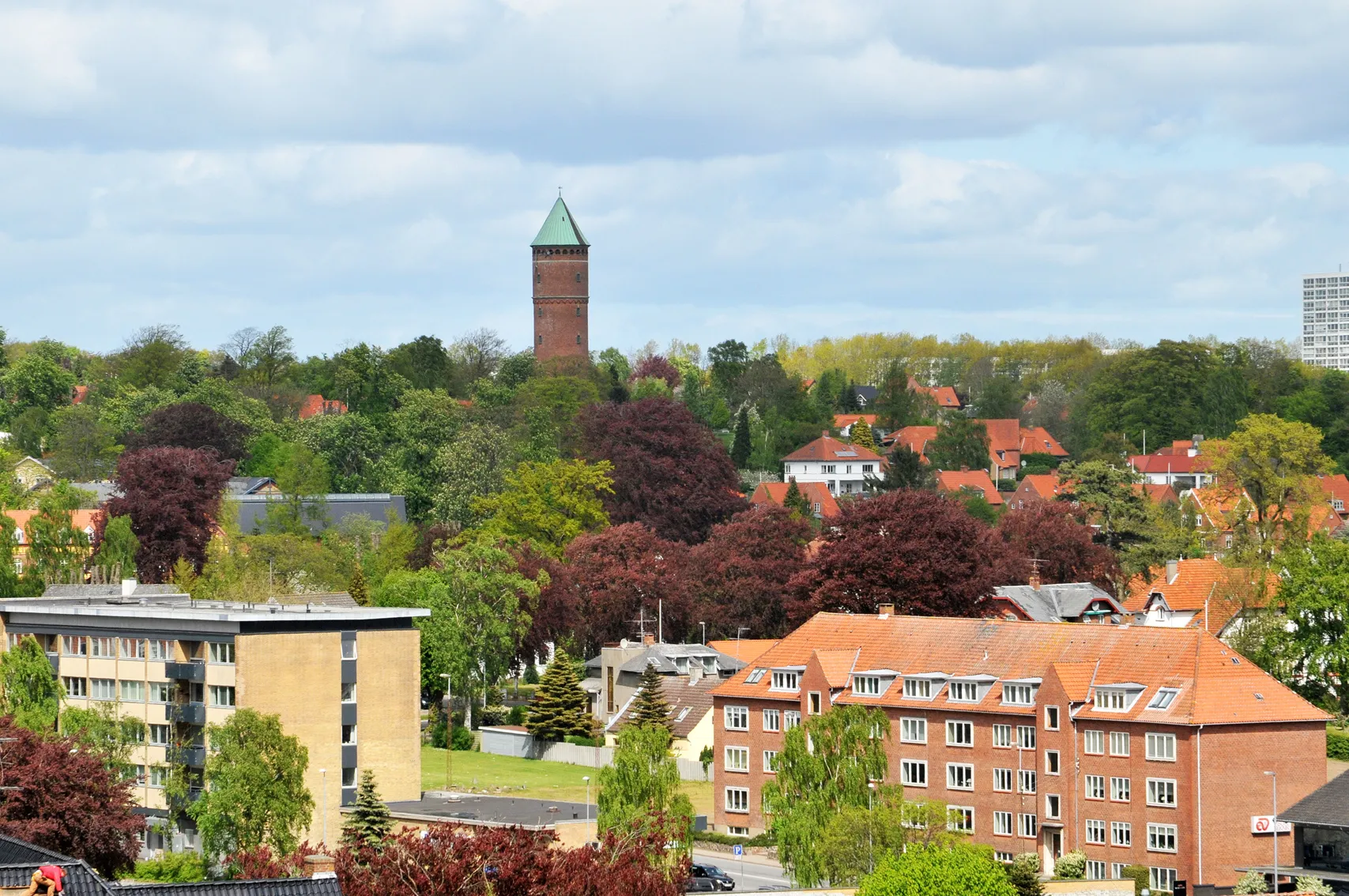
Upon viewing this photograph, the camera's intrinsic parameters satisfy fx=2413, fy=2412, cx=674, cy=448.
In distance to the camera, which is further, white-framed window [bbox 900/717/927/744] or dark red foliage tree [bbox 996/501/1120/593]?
dark red foliage tree [bbox 996/501/1120/593]

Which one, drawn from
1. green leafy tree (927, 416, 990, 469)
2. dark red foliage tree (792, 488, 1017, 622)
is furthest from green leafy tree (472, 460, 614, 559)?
green leafy tree (927, 416, 990, 469)

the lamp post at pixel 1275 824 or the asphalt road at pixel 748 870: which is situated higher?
the lamp post at pixel 1275 824

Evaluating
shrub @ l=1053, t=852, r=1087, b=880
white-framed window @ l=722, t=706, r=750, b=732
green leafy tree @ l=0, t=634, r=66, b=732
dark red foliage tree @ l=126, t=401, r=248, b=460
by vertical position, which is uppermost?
dark red foliage tree @ l=126, t=401, r=248, b=460

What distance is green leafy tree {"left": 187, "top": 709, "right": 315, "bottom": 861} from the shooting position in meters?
69.4

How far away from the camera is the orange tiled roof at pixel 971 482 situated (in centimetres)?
17550

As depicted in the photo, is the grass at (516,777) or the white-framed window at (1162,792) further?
the grass at (516,777)

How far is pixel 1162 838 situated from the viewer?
69.3 metres

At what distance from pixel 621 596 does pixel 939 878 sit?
60.4 m

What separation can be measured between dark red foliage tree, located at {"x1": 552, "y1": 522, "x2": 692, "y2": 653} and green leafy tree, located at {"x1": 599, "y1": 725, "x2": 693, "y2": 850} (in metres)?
41.8

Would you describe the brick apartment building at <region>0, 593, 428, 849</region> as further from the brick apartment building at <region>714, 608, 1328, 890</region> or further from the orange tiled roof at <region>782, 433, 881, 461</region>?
the orange tiled roof at <region>782, 433, 881, 461</region>

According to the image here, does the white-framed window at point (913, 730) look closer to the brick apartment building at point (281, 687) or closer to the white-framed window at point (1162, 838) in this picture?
the white-framed window at point (1162, 838)

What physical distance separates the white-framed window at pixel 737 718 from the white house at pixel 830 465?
110 m

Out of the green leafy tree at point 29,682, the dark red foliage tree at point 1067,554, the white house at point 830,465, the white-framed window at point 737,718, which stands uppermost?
the white house at point 830,465

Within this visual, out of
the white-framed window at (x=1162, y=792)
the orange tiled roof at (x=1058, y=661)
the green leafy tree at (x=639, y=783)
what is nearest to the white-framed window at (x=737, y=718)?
the orange tiled roof at (x=1058, y=661)
